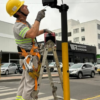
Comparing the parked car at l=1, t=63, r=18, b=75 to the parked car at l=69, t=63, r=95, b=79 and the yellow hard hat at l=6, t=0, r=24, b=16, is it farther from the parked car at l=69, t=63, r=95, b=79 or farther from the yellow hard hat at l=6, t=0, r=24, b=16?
the yellow hard hat at l=6, t=0, r=24, b=16

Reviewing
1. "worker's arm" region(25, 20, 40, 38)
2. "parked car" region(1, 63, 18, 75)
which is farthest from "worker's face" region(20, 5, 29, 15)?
"parked car" region(1, 63, 18, 75)

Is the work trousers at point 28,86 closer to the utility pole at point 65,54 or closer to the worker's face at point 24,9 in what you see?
the utility pole at point 65,54

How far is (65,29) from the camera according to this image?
3.34 metres

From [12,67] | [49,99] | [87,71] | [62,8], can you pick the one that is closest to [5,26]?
[12,67]

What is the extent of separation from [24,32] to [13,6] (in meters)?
0.55

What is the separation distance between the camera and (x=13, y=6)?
9.98 feet

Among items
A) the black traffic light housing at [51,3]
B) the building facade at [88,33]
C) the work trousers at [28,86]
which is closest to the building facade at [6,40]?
the building facade at [88,33]

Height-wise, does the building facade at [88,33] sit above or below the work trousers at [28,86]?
above

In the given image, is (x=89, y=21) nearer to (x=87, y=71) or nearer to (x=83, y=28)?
(x=83, y=28)

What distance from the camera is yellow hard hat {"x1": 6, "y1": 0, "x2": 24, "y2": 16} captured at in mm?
3037

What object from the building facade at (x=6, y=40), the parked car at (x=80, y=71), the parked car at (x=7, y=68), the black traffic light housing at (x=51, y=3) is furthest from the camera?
the building facade at (x=6, y=40)

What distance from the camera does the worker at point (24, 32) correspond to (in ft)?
9.38

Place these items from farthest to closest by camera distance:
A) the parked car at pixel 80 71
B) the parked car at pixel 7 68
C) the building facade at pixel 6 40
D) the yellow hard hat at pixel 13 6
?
the building facade at pixel 6 40 → the parked car at pixel 7 68 → the parked car at pixel 80 71 → the yellow hard hat at pixel 13 6

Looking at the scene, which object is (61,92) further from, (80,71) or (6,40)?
(6,40)
